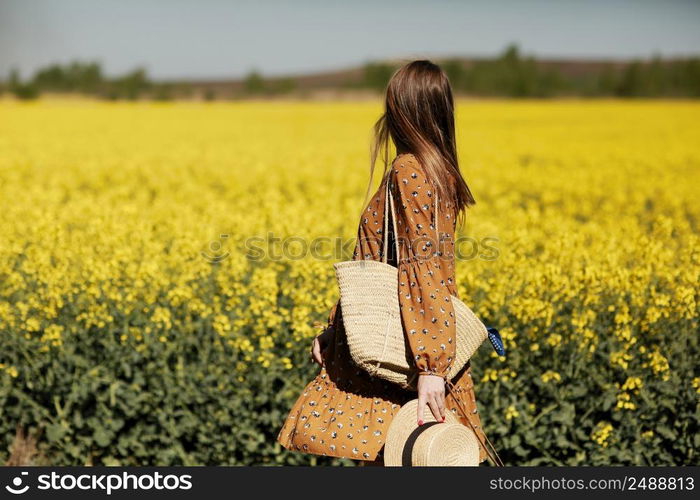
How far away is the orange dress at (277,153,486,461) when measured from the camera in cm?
225

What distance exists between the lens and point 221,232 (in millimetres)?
5844

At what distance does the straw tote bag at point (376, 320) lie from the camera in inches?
90.4

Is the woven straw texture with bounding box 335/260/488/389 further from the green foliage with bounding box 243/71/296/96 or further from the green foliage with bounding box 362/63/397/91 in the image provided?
the green foliage with bounding box 362/63/397/91

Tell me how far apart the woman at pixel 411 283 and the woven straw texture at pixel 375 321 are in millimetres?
44

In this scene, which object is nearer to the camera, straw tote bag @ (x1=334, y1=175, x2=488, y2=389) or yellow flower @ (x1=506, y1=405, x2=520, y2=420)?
straw tote bag @ (x1=334, y1=175, x2=488, y2=389)

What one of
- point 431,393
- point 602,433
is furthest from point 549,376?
point 431,393

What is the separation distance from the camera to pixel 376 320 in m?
2.31

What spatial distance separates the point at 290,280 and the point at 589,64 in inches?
2812

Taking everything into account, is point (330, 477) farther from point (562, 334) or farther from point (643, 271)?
point (643, 271)

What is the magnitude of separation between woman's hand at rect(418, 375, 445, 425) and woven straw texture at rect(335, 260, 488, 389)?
0.23 ft

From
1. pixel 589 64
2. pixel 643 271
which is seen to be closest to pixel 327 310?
pixel 643 271

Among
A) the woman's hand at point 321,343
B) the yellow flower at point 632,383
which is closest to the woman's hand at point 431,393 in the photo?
the woman's hand at point 321,343

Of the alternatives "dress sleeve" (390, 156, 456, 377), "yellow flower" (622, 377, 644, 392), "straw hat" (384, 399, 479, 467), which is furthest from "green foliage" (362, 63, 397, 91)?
"straw hat" (384, 399, 479, 467)

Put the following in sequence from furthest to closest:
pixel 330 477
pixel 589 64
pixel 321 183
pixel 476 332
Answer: pixel 589 64 → pixel 321 183 → pixel 330 477 → pixel 476 332
